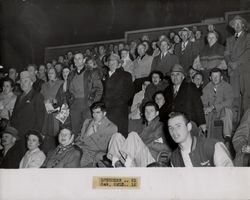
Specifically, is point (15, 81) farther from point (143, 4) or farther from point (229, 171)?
point (229, 171)

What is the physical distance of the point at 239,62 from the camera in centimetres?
234

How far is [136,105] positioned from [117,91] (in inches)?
6.9

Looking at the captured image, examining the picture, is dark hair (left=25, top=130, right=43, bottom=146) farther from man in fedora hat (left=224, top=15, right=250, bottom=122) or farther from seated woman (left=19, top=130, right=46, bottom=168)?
man in fedora hat (left=224, top=15, right=250, bottom=122)

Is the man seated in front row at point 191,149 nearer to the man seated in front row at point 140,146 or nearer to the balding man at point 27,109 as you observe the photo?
the man seated in front row at point 140,146

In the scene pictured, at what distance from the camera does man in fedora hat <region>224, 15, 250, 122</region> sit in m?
2.27

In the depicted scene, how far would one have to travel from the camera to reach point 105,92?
8.54ft

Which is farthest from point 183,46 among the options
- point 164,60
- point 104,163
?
point 104,163

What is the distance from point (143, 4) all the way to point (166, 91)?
0.60 meters

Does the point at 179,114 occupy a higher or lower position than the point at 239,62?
lower

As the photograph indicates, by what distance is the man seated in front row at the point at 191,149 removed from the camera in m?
2.20

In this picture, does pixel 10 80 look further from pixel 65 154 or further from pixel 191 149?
pixel 191 149

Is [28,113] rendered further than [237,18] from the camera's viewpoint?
Yes

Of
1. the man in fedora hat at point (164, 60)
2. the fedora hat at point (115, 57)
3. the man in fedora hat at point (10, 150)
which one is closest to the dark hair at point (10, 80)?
the man in fedora hat at point (10, 150)

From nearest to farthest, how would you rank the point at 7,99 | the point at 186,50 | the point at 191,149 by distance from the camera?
the point at 191,149 → the point at 186,50 → the point at 7,99
